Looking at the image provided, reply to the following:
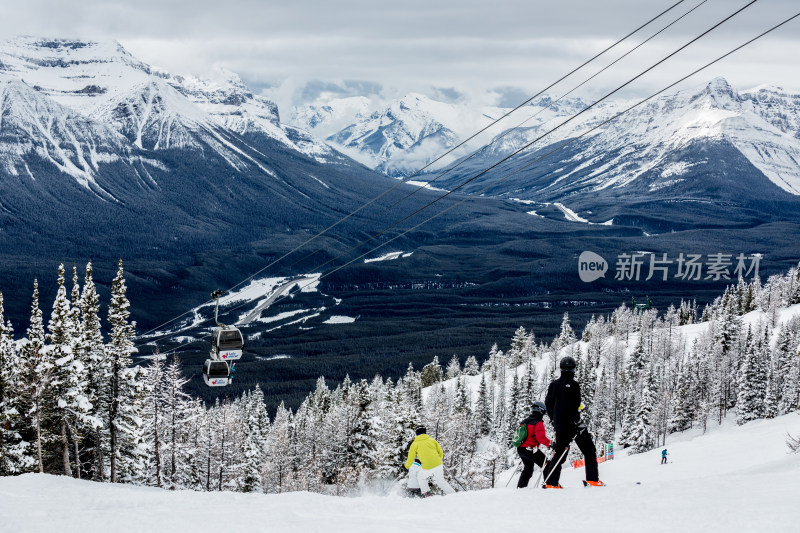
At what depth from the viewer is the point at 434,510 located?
47.1 feet

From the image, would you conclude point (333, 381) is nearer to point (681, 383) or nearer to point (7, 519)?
point (681, 383)

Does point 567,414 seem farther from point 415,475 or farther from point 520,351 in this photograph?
point 520,351

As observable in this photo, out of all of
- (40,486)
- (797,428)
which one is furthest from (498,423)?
(40,486)

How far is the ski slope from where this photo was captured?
12.2 meters

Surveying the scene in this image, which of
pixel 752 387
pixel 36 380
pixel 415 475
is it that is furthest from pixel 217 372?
pixel 752 387

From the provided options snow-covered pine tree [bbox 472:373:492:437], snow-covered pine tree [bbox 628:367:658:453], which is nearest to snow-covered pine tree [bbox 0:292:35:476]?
snow-covered pine tree [bbox 628:367:658:453]

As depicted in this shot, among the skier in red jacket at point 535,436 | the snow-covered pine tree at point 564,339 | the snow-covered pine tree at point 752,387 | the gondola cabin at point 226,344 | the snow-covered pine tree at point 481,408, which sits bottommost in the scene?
the snow-covered pine tree at point 481,408

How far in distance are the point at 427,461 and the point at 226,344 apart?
41.1ft

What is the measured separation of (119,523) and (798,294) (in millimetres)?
142961

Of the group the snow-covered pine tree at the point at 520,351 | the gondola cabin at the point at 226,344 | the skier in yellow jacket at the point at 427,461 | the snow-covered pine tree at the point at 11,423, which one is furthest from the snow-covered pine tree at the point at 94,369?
the snow-covered pine tree at the point at 520,351

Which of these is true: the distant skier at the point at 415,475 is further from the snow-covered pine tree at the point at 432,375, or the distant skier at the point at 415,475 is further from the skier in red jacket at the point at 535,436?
the snow-covered pine tree at the point at 432,375

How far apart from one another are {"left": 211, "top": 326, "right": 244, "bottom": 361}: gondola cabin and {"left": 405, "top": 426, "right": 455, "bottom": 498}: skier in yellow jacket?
11.5 m

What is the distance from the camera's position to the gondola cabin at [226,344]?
2703 cm

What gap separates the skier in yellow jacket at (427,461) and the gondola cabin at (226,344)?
1151cm
